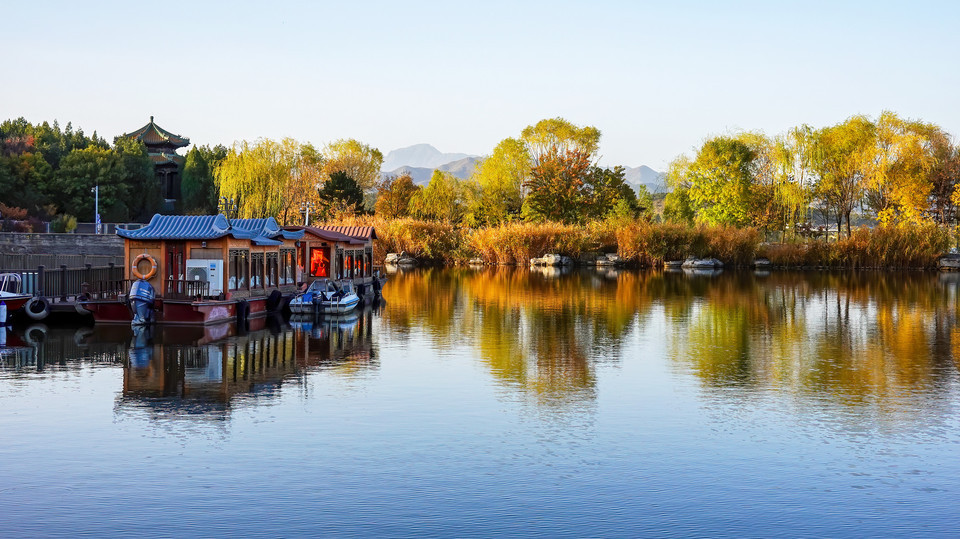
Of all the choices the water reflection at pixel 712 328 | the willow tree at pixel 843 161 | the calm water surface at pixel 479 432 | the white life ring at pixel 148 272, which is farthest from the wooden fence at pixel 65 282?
the willow tree at pixel 843 161

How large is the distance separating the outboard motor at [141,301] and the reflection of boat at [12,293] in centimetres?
436

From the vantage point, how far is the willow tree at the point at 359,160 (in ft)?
397

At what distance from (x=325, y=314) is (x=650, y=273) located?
3905 cm

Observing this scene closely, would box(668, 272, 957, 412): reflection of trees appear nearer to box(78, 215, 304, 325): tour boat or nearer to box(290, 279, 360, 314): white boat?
box(290, 279, 360, 314): white boat

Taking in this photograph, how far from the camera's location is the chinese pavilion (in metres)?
104

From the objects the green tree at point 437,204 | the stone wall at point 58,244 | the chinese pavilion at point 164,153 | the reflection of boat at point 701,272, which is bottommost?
the reflection of boat at point 701,272

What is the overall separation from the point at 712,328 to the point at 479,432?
1880cm

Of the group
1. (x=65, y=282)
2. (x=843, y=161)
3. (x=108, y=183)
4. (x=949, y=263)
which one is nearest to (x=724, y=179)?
(x=843, y=161)

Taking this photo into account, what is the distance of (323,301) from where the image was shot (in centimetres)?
3741

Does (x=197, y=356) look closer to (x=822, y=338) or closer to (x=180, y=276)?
(x=180, y=276)

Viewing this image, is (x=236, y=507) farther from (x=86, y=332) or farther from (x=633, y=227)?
(x=633, y=227)

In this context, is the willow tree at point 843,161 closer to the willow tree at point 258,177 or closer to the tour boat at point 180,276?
the willow tree at point 258,177

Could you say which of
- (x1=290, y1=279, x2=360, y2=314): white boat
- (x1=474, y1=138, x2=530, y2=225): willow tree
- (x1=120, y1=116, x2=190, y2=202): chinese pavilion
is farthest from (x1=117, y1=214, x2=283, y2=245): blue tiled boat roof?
(x1=120, y1=116, x2=190, y2=202): chinese pavilion

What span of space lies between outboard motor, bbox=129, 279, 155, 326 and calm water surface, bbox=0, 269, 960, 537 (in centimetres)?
60
